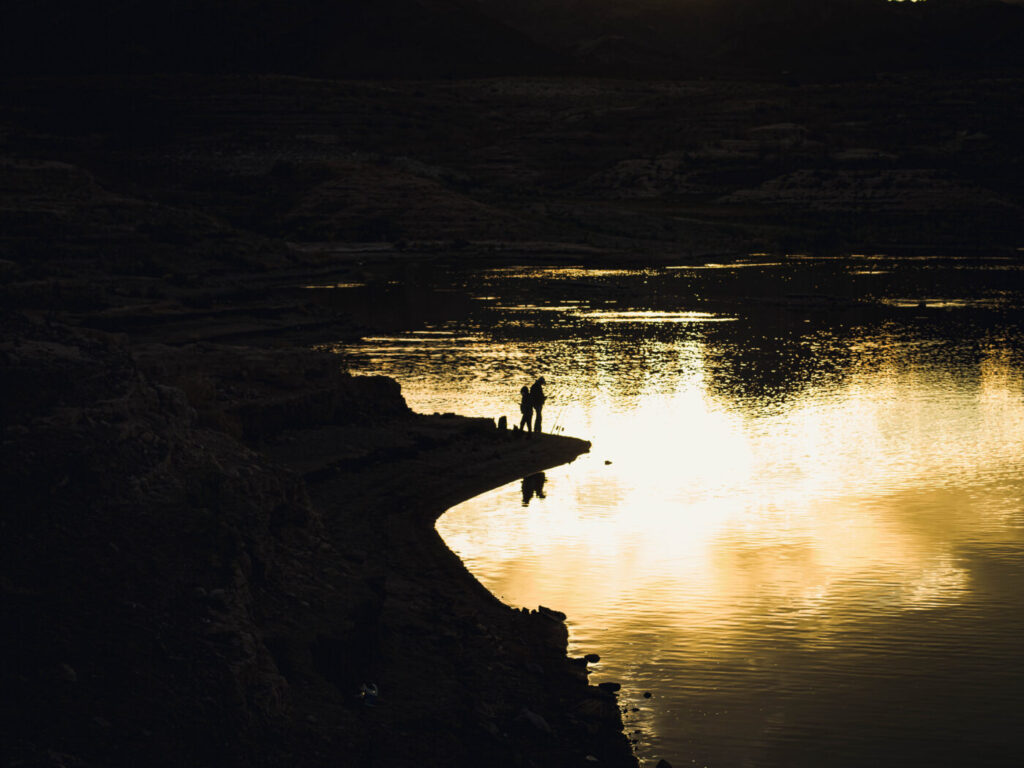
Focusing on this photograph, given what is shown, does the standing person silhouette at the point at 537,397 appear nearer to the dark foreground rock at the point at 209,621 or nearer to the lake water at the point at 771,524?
the lake water at the point at 771,524

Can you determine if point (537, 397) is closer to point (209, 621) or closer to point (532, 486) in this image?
point (532, 486)

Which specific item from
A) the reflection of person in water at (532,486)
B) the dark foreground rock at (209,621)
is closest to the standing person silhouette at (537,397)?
the reflection of person in water at (532,486)

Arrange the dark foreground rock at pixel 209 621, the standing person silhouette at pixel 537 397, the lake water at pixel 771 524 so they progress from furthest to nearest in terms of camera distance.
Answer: the standing person silhouette at pixel 537 397 < the lake water at pixel 771 524 < the dark foreground rock at pixel 209 621

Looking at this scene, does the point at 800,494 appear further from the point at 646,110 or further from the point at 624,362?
the point at 646,110

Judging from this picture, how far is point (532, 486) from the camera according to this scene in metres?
28.3

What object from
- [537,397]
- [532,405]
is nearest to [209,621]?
[537,397]

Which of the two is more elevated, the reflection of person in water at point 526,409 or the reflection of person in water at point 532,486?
the reflection of person in water at point 526,409

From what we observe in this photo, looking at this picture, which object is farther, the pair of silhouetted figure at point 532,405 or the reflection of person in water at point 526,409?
the reflection of person in water at point 526,409

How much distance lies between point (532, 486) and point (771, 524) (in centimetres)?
524

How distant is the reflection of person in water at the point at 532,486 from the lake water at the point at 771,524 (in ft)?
0.28

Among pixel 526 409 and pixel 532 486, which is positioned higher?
pixel 526 409

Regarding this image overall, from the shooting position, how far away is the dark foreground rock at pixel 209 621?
13.1 meters

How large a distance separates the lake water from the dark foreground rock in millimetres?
1500

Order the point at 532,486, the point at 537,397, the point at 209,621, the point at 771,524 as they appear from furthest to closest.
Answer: the point at 537,397 → the point at 532,486 → the point at 771,524 → the point at 209,621
